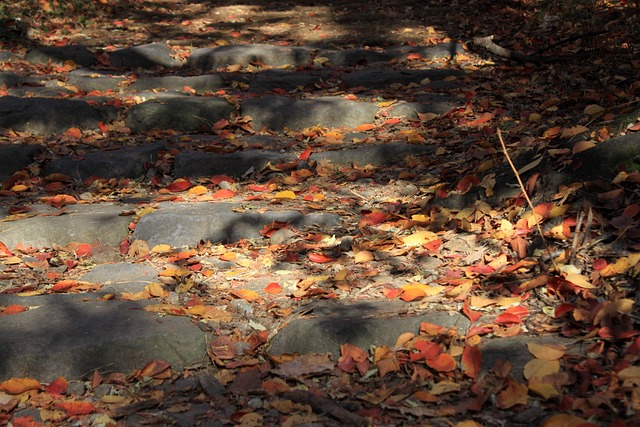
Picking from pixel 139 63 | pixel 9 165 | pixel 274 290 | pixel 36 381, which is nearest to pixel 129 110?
pixel 9 165

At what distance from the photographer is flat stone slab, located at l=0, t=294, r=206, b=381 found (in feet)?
8.04

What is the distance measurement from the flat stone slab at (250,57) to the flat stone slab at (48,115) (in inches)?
79.6

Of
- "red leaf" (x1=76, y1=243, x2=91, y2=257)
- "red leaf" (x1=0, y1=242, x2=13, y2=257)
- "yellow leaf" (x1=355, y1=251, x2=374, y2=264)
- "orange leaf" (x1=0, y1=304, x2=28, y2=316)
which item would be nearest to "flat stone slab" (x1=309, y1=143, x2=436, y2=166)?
"yellow leaf" (x1=355, y1=251, x2=374, y2=264)

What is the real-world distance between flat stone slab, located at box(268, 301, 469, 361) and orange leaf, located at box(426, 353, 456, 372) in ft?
0.65

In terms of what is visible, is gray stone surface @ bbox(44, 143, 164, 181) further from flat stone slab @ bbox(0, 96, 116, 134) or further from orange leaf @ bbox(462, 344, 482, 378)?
orange leaf @ bbox(462, 344, 482, 378)

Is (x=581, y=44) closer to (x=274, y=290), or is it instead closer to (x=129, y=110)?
(x=129, y=110)

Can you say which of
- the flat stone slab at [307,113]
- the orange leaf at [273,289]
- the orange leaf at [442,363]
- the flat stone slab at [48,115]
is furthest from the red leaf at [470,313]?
the flat stone slab at [48,115]

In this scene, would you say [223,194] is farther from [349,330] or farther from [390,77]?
[390,77]

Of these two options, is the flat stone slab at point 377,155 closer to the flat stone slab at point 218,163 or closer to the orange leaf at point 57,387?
the flat stone slab at point 218,163

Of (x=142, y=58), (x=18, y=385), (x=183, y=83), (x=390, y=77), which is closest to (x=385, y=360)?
(x=18, y=385)

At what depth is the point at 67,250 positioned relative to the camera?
363cm

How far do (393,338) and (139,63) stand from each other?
19.3 feet

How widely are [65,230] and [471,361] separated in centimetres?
233

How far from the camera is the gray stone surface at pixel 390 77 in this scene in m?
6.51
